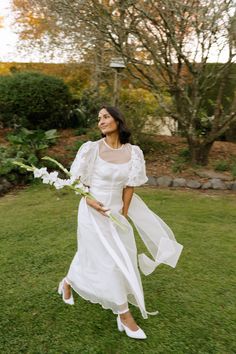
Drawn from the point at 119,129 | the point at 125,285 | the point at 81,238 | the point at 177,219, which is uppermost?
the point at 119,129

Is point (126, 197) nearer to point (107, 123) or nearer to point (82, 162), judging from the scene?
point (82, 162)

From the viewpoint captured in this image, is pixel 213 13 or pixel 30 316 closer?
pixel 30 316

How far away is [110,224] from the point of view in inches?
118

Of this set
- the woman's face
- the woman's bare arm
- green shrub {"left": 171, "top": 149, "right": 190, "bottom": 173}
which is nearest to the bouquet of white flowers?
the woman's bare arm

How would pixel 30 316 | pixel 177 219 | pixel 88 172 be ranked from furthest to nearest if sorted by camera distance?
1. pixel 177 219
2. pixel 30 316
3. pixel 88 172

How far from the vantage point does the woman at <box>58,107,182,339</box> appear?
2898 millimetres

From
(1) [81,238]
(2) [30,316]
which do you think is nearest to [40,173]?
(1) [81,238]

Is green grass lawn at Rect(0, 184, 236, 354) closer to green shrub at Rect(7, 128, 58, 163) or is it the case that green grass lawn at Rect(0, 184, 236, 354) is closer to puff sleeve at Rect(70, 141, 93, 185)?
puff sleeve at Rect(70, 141, 93, 185)

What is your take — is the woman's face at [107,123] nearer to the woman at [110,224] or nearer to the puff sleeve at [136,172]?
the woman at [110,224]

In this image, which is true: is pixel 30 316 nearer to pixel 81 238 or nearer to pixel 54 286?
pixel 54 286

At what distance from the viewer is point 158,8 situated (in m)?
7.13

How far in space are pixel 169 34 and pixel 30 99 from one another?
387 cm

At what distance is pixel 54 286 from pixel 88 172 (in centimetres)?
133

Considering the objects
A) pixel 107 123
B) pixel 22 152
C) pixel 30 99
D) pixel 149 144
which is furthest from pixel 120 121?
pixel 30 99
